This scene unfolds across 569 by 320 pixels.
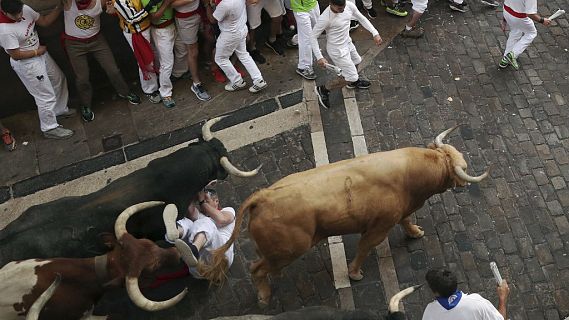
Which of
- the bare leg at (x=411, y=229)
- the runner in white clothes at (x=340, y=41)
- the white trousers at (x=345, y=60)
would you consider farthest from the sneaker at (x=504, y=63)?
the bare leg at (x=411, y=229)

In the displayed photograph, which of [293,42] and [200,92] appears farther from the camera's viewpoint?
[293,42]

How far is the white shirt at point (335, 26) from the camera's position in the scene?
8.16 meters

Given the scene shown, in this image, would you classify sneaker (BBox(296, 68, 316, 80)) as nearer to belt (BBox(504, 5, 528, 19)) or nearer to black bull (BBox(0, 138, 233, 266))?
black bull (BBox(0, 138, 233, 266))

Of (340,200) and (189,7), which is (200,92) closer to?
(189,7)

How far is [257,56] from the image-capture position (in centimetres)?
973

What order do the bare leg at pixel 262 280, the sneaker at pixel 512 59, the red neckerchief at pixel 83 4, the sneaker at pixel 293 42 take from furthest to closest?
the sneaker at pixel 293 42
the sneaker at pixel 512 59
the red neckerchief at pixel 83 4
the bare leg at pixel 262 280

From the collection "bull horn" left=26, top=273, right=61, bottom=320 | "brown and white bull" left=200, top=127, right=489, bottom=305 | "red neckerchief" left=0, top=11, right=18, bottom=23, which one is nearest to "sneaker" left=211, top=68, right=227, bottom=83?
"red neckerchief" left=0, top=11, right=18, bottom=23

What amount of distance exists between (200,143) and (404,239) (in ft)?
9.49

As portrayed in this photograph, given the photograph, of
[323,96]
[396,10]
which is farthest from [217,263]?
[396,10]

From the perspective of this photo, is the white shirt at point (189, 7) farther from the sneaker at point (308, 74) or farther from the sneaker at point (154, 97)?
the sneaker at point (308, 74)

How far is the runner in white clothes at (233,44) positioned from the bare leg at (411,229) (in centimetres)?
330

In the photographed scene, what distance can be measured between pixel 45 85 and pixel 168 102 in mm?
1812

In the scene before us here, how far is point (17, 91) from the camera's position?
28.6ft

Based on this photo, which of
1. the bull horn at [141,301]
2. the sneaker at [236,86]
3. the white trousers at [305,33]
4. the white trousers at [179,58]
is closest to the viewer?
the bull horn at [141,301]
